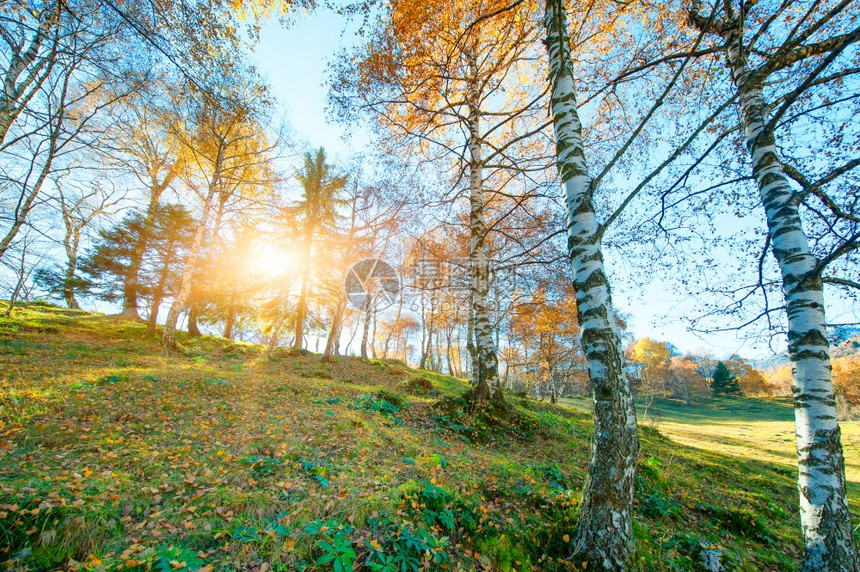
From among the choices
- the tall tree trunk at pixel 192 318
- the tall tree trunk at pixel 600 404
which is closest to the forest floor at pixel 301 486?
the tall tree trunk at pixel 600 404

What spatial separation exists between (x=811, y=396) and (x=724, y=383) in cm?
7159

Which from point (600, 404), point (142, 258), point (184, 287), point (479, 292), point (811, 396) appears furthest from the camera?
point (142, 258)

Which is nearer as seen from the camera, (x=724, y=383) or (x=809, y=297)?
(x=809, y=297)

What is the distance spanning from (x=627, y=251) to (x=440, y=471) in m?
4.87

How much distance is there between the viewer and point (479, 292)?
7293 millimetres

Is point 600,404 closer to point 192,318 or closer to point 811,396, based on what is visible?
point 811,396

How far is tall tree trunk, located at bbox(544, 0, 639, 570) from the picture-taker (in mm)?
2766

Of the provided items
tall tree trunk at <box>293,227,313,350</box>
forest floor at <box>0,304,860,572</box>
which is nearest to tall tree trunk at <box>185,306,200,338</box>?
tall tree trunk at <box>293,227,313,350</box>

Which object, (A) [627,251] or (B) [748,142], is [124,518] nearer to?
(A) [627,251]

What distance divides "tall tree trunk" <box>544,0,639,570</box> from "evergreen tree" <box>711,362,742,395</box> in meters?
72.7

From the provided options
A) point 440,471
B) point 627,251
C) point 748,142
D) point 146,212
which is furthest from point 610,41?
point 146,212

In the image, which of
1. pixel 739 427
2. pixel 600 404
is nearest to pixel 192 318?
pixel 600 404

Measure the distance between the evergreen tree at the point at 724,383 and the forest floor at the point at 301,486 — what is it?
63999 mm

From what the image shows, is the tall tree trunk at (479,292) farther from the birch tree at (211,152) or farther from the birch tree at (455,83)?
the birch tree at (211,152)
